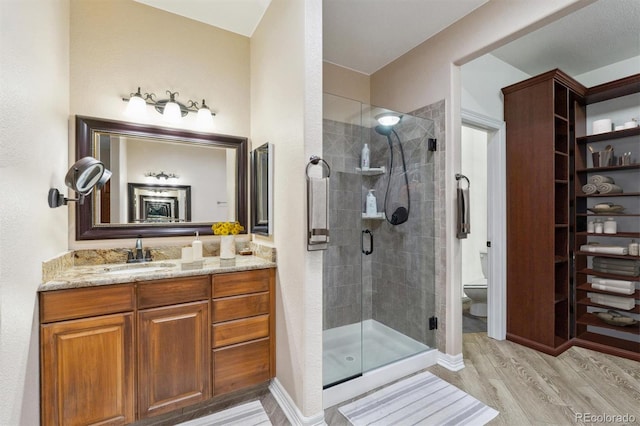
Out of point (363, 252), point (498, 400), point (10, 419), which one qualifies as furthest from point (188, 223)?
point (498, 400)

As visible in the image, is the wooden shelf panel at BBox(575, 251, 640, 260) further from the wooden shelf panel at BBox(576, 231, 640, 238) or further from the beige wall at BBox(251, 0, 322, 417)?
the beige wall at BBox(251, 0, 322, 417)

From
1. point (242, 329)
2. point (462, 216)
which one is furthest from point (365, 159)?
point (242, 329)

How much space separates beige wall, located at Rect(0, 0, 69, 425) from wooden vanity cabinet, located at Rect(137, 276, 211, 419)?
45 centimetres

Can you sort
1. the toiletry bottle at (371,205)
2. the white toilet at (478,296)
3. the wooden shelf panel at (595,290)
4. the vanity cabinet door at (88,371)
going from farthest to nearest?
the white toilet at (478,296), the toiletry bottle at (371,205), the wooden shelf panel at (595,290), the vanity cabinet door at (88,371)

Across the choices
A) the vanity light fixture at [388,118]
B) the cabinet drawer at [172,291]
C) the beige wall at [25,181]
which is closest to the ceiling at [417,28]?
the vanity light fixture at [388,118]

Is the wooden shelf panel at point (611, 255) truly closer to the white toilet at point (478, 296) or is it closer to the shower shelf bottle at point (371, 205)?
the white toilet at point (478, 296)

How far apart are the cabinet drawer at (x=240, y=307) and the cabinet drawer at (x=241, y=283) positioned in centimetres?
4

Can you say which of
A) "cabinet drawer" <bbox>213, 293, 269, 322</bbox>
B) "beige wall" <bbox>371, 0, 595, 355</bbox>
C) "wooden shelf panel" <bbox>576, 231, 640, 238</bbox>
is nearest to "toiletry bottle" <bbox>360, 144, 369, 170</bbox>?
"beige wall" <bbox>371, 0, 595, 355</bbox>

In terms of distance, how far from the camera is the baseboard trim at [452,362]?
2.36 metres

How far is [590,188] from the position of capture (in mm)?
2857

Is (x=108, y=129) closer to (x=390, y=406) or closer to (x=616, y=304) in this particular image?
(x=390, y=406)

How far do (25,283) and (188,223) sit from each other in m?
1.12

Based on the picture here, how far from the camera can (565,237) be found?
2828mm

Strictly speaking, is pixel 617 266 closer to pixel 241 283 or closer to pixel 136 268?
pixel 241 283
